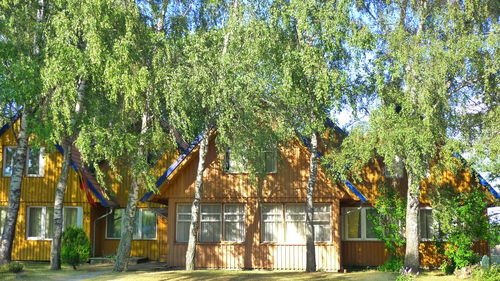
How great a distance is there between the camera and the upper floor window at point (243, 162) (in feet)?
65.3

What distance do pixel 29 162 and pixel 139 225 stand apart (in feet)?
18.8

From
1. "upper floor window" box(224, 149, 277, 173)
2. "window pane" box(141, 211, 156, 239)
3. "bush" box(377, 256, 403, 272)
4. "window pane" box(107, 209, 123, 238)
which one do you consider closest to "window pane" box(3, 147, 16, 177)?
"window pane" box(107, 209, 123, 238)

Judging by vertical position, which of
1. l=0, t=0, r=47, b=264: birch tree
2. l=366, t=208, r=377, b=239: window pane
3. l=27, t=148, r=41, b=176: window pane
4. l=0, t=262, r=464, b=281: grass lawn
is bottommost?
l=0, t=262, r=464, b=281: grass lawn

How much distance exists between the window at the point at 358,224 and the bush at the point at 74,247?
1018cm

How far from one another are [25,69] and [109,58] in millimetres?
3106

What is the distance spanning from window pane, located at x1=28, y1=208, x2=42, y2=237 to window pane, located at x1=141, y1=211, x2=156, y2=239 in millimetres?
4550

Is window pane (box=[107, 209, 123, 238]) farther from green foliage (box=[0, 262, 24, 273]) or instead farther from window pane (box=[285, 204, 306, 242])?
window pane (box=[285, 204, 306, 242])

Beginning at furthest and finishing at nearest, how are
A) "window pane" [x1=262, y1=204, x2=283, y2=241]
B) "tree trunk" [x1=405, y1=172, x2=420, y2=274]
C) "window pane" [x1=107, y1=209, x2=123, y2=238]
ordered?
"window pane" [x1=107, y1=209, x2=123, y2=238], "window pane" [x1=262, y1=204, x2=283, y2=241], "tree trunk" [x1=405, y1=172, x2=420, y2=274]

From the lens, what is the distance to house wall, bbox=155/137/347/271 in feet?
76.6

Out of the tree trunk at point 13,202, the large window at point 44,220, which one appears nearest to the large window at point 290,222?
the tree trunk at point 13,202

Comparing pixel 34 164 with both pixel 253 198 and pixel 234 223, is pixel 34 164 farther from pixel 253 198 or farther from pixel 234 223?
pixel 253 198

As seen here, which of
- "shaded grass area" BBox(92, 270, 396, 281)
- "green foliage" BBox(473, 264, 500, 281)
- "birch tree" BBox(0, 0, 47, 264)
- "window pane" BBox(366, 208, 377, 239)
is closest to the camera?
"green foliage" BBox(473, 264, 500, 281)

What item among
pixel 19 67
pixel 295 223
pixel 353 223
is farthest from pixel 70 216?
pixel 353 223

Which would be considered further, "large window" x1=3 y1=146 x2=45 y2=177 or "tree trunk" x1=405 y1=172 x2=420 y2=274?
"large window" x1=3 y1=146 x2=45 y2=177
